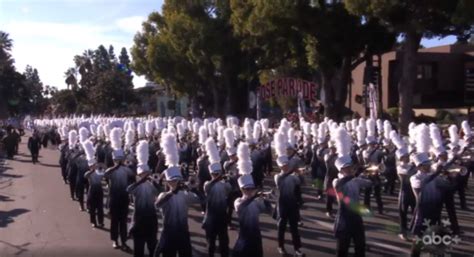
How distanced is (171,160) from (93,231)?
4240mm

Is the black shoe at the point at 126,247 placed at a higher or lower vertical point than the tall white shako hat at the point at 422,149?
lower

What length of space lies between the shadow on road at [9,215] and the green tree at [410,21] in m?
14.4

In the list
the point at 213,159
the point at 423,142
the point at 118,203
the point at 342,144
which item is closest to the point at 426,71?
the point at 423,142

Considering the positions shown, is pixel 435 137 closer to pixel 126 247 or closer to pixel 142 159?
pixel 142 159

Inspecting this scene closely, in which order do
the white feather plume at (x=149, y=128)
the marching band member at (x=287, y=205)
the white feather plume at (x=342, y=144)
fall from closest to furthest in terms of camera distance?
the white feather plume at (x=342, y=144), the marching band member at (x=287, y=205), the white feather plume at (x=149, y=128)

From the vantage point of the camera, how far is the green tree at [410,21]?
24406 millimetres

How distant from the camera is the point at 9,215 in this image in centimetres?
1570

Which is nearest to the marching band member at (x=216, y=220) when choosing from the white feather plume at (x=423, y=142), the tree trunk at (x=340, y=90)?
the white feather plume at (x=423, y=142)

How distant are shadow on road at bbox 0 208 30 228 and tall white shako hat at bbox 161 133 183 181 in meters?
5.78

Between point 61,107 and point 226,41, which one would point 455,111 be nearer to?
point 226,41

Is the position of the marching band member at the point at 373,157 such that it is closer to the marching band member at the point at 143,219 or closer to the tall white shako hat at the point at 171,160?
the tall white shako hat at the point at 171,160

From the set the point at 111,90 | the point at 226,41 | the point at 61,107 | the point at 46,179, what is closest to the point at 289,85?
the point at 226,41

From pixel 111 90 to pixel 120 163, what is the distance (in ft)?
221

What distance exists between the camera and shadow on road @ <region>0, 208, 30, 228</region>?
579 inches
